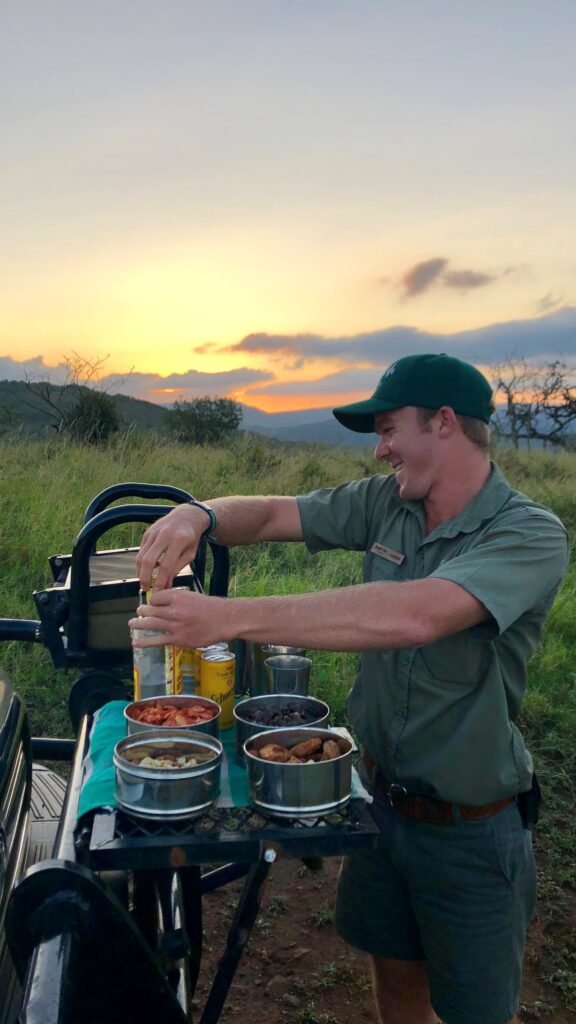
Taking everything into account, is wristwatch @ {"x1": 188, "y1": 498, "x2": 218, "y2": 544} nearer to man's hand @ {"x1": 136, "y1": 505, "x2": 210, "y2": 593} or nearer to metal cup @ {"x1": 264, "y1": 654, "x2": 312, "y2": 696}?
man's hand @ {"x1": 136, "y1": 505, "x2": 210, "y2": 593}

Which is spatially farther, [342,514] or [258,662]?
[342,514]

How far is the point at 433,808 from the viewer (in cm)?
216

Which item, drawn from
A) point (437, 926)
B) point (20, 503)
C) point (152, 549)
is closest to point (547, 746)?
point (437, 926)

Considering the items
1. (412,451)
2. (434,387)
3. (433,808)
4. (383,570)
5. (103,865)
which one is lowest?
(433,808)

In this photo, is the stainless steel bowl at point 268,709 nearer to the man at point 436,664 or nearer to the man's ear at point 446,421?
the man at point 436,664

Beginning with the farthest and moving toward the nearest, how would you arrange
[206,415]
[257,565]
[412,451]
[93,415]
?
1. [206,415]
2. [93,415]
3. [257,565]
4. [412,451]

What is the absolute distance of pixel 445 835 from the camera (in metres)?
2.16

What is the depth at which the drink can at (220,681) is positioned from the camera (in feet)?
6.31

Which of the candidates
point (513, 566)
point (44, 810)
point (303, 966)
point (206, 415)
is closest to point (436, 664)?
point (513, 566)

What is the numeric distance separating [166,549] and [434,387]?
0.80 metres

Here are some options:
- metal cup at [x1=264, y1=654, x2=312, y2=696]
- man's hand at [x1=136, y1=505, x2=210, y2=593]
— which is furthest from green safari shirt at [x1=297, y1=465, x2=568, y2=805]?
man's hand at [x1=136, y1=505, x2=210, y2=593]

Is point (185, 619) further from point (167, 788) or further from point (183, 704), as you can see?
point (167, 788)

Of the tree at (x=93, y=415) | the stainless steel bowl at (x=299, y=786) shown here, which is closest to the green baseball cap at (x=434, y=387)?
the stainless steel bowl at (x=299, y=786)

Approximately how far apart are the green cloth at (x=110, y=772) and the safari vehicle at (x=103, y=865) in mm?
24
